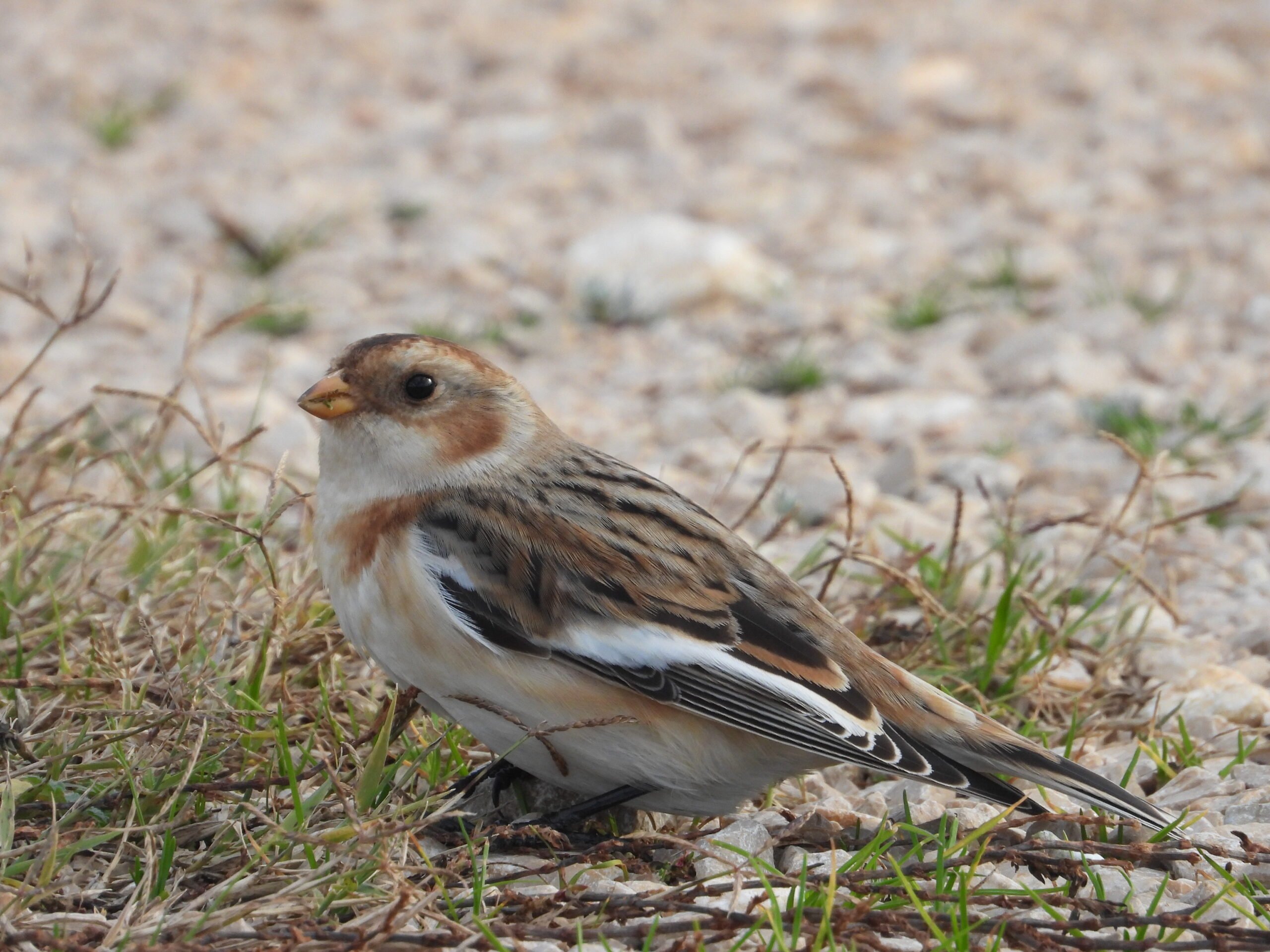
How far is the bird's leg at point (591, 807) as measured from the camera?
3.34m

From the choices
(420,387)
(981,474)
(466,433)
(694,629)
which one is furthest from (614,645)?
(981,474)

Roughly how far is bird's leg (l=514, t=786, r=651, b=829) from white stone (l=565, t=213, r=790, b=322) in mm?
3918

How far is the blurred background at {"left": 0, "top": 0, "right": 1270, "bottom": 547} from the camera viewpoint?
6.01 metres

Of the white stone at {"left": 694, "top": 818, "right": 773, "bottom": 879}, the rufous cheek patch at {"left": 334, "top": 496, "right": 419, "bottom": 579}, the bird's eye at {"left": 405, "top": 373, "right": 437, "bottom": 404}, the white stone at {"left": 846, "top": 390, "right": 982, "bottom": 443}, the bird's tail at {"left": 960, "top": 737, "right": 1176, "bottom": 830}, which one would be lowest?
the white stone at {"left": 694, "top": 818, "right": 773, "bottom": 879}

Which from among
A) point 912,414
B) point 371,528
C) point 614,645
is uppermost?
point 371,528

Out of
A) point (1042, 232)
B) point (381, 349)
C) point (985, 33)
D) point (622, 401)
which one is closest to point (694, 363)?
point (622, 401)

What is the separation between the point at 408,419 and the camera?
3637mm

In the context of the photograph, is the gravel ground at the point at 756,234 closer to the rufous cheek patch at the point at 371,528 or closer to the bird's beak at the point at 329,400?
the bird's beak at the point at 329,400

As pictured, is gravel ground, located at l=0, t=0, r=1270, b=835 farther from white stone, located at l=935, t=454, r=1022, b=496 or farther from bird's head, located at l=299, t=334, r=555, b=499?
bird's head, located at l=299, t=334, r=555, b=499

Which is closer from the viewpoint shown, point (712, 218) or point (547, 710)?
point (547, 710)

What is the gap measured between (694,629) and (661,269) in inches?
161

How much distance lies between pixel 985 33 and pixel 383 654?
281 inches

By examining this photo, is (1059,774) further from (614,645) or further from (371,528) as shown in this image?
(371,528)

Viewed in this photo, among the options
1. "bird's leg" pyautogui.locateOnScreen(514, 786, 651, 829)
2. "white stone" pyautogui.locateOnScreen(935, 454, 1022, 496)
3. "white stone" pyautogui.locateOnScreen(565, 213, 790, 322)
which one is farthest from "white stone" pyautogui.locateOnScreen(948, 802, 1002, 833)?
"white stone" pyautogui.locateOnScreen(565, 213, 790, 322)
